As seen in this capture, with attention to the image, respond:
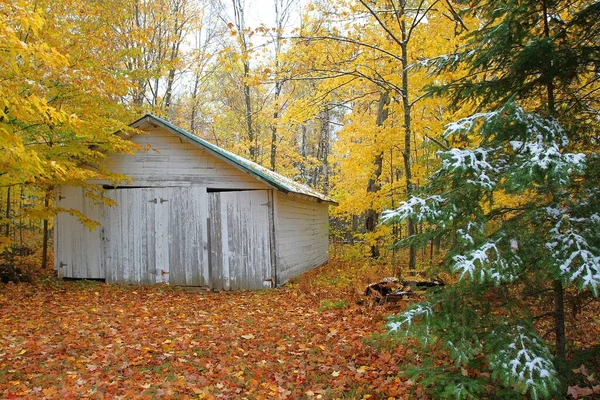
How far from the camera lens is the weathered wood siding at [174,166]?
34.1ft

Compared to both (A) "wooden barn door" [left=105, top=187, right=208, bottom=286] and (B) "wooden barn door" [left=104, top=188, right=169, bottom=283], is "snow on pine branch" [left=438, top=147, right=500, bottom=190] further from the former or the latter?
(B) "wooden barn door" [left=104, top=188, right=169, bottom=283]

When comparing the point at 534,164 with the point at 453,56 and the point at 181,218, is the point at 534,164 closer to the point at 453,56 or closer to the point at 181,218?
the point at 453,56

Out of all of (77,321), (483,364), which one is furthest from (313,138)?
(483,364)

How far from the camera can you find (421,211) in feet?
10.6

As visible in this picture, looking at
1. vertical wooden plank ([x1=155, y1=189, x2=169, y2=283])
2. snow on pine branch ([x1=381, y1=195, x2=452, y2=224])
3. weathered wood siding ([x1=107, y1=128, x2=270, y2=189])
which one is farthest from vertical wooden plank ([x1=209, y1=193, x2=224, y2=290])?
snow on pine branch ([x1=381, y1=195, x2=452, y2=224])

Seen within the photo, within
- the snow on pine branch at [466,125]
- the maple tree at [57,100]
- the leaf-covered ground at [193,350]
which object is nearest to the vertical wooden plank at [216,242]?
the leaf-covered ground at [193,350]

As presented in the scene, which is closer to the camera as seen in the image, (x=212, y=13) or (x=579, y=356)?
(x=579, y=356)

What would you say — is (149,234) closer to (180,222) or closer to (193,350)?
(180,222)

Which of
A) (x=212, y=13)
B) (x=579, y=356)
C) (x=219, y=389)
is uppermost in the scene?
(x=212, y=13)

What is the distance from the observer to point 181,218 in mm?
10500

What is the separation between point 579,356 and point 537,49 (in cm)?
A: 282

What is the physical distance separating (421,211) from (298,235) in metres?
9.40

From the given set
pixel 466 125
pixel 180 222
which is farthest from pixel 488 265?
pixel 180 222

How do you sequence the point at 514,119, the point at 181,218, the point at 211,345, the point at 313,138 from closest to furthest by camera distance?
1. the point at 514,119
2. the point at 211,345
3. the point at 181,218
4. the point at 313,138
